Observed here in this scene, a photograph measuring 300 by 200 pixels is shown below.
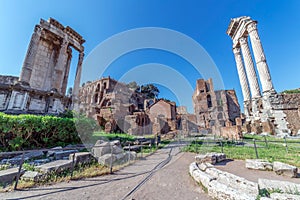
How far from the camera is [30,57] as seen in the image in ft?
47.6

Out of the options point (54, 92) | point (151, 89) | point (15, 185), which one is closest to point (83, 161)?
point (15, 185)

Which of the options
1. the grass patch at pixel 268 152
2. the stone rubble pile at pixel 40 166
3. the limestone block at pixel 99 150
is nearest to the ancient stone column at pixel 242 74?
the grass patch at pixel 268 152

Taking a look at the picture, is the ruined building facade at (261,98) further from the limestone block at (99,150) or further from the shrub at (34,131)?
the shrub at (34,131)

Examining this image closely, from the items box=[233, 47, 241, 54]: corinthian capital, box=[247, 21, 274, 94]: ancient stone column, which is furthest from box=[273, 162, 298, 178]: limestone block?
box=[233, 47, 241, 54]: corinthian capital

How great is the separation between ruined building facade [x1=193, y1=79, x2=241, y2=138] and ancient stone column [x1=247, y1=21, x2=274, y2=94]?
2019cm

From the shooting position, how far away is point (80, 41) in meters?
22.3

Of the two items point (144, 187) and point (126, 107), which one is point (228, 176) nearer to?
point (144, 187)

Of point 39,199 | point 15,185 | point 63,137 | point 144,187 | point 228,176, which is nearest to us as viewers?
point 39,199

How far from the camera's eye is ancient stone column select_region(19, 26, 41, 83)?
529 inches

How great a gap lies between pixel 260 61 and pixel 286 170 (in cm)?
1778

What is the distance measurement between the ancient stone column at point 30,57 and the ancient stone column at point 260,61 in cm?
2700

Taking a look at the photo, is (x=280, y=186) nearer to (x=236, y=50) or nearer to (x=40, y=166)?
(x=40, y=166)

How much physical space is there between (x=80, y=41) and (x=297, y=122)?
103 feet

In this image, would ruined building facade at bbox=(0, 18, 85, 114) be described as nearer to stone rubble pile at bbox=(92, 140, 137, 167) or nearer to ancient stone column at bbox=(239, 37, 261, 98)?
stone rubble pile at bbox=(92, 140, 137, 167)
